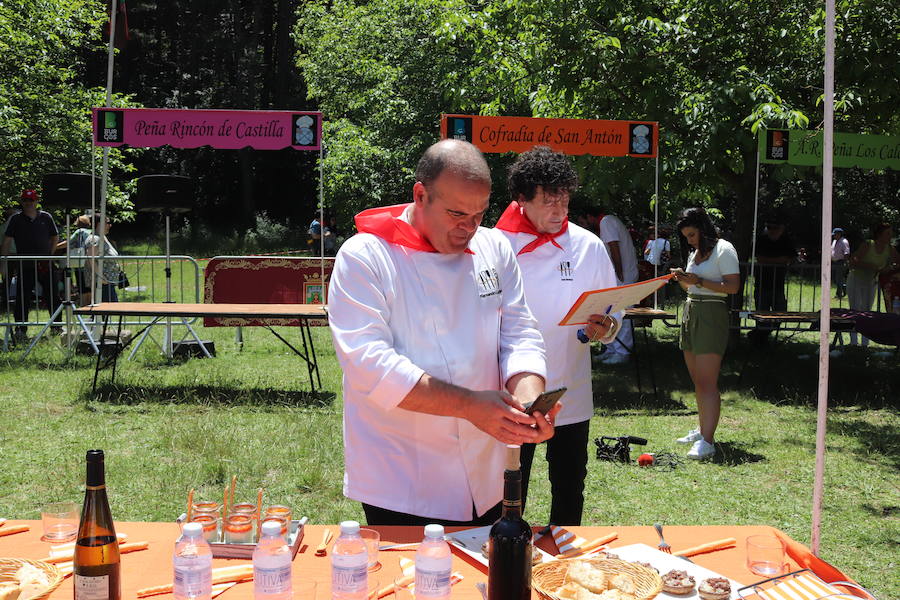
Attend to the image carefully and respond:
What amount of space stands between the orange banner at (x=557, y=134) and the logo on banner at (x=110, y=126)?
359 centimetres

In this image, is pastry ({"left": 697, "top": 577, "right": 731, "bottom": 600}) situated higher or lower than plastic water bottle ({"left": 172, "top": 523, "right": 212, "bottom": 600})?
lower

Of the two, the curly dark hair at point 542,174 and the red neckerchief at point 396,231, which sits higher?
the curly dark hair at point 542,174

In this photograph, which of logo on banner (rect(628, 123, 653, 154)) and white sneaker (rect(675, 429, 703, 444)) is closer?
white sneaker (rect(675, 429, 703, 444))

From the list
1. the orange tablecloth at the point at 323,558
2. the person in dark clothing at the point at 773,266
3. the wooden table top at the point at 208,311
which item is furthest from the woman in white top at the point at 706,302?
the person in dark clothing at the point at 773,266

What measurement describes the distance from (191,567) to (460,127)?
7.15 m

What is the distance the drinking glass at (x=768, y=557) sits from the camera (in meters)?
2.12

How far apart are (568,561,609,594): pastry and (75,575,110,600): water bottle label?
40.2 inches

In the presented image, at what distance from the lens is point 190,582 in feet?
5.74

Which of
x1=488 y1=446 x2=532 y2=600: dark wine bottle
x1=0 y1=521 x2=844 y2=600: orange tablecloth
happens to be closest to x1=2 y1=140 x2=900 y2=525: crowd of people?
x1=0 y1=521 x2=844 y2=600: orange tablecloth

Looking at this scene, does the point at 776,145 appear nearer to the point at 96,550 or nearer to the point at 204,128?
the point at 204,128

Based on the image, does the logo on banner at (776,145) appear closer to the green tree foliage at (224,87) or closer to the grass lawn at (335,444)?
the grass lawn at (335,444)

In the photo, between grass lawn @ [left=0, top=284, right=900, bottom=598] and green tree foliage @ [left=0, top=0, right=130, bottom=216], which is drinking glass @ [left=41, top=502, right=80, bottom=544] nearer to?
grass lawn @ [left=0, top=284, right=900, bottom=598]

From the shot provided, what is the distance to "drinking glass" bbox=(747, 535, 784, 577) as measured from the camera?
2119mm

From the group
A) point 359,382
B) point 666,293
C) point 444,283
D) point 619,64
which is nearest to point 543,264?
point 444,283
